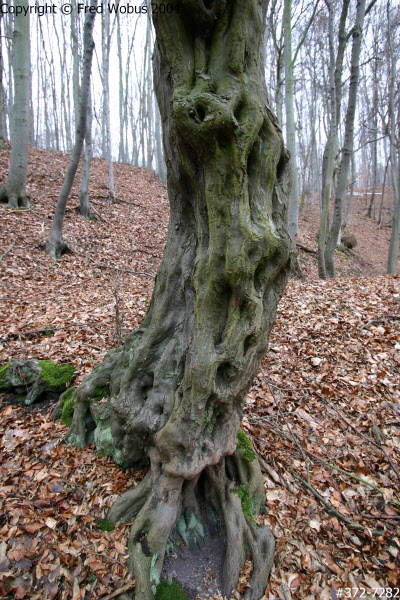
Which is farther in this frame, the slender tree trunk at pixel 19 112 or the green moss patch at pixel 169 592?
the slender tree trunk at pixel 19 112

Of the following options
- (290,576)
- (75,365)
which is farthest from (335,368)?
(75,365)

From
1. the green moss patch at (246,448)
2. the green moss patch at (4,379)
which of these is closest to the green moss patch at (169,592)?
the green moss patch at (246,448)

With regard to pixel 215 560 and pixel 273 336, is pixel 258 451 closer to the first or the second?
pixel 215 560

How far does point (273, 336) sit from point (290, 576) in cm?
327

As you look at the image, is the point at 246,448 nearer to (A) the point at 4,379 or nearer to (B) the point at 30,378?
(B) the point at 30,378

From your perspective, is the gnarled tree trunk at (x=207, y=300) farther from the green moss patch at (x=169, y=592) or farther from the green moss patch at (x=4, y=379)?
the green moss patch at (x=4, y=379)

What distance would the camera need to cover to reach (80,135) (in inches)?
270

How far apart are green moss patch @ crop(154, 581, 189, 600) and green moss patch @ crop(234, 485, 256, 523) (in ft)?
2.47

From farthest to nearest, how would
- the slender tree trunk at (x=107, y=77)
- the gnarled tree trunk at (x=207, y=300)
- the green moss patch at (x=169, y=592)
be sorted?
the slender tree trunk at (x=107, y=77) → the green moss patch at (x=169, y=592) → the gnarled tree trunk at (x=207, y=300)

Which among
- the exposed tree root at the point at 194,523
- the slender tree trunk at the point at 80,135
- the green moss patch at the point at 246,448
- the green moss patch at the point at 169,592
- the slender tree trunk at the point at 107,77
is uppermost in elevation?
the slender tree trunk at the point at 107,77

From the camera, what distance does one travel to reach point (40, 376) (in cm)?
376

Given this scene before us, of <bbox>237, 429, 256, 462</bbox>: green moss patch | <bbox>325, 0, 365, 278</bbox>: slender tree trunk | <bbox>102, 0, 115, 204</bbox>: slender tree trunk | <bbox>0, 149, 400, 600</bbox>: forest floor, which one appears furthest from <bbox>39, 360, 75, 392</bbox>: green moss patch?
<bbox>102, 0, 115, 204</bbox>: slender tree trunk

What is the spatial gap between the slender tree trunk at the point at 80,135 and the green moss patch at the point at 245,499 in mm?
6841

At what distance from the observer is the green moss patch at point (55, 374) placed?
12.4 feet
